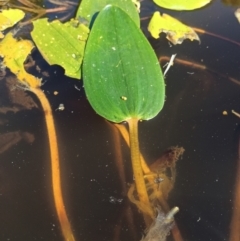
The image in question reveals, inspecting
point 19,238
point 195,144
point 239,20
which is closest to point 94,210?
point 19,238

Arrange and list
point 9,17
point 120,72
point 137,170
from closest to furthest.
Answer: point 137,170 → point 120,72 → point 9,17

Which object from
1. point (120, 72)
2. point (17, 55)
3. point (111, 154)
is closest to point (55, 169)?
point (111, 154)

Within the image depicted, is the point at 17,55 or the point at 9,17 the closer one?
the point at 17,55

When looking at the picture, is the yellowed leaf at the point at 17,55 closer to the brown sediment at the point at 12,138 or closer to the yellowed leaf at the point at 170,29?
the brown sediment at the point at 12,138

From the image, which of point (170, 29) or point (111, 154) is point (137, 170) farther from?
point (170, 29)

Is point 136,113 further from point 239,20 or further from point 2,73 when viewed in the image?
point 239,20

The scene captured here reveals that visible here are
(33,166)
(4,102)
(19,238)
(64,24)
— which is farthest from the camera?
(64,24)

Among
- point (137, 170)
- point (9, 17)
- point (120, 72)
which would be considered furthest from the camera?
point (9, 17)
